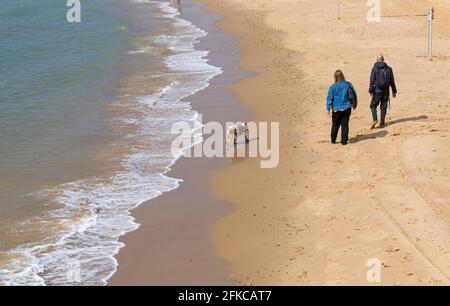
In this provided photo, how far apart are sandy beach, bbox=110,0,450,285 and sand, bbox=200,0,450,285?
0.08ft

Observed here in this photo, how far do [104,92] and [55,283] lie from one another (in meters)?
11.6

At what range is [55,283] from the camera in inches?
392

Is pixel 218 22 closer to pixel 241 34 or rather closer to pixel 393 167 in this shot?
pixel 241 34

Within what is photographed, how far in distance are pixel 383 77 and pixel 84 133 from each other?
600 cm

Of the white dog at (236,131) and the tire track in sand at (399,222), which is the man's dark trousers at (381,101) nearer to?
the tire track in sand at (399,222)

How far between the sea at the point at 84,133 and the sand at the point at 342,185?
1470 millimetres

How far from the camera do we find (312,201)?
39.8 ft

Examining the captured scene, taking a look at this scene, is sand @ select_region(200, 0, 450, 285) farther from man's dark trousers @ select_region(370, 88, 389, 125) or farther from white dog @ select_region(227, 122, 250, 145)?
white dog @ select_region(227, 122, 250, 145)

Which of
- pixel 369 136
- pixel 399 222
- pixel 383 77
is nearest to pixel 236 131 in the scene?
pixel 369 136

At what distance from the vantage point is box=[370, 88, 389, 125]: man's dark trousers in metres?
15.0

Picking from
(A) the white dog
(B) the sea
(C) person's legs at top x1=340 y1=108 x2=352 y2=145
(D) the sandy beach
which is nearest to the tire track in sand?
(D) the sandy beach

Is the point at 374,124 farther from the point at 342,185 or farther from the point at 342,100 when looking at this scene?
the point at 342,185
